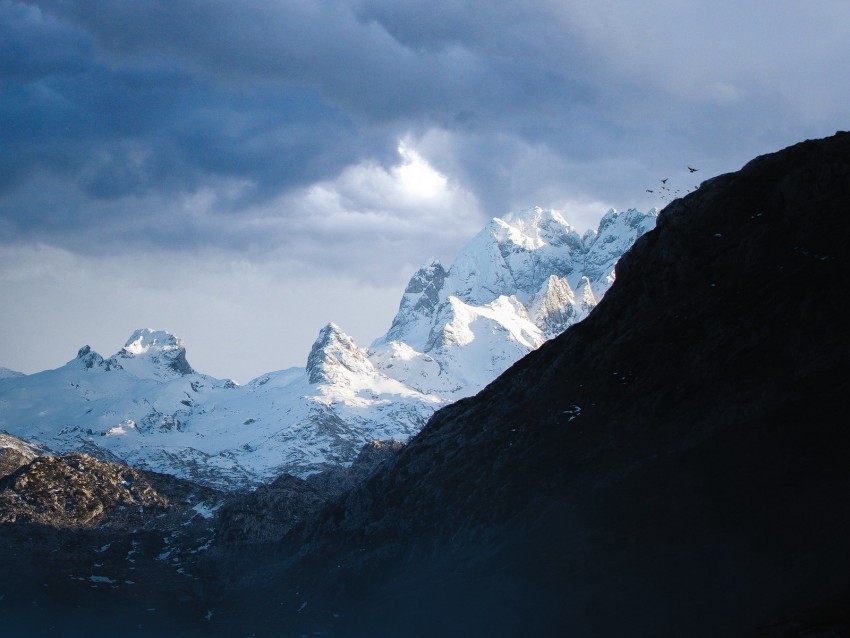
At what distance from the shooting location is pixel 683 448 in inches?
4203

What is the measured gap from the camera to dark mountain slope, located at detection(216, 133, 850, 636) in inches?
3831

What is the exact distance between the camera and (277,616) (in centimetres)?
17650

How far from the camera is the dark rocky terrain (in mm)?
97250

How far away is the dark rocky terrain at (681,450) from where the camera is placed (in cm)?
9725

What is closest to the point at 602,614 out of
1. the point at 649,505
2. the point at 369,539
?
the point at 649,505

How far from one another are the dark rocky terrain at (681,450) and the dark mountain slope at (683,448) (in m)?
0.25

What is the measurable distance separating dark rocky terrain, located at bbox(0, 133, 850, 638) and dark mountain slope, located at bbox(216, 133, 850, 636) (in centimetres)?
25

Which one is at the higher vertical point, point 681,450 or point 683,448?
point 683,448

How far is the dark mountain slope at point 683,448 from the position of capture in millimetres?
97312

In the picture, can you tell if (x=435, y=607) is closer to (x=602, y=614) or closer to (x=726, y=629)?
(x=602, y=614)

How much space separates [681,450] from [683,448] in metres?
0.35

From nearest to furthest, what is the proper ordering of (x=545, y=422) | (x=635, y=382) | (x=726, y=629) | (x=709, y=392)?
1. (x=726, y=629)
2. (x=709, y=392)
3. (x=635, y=382)
4. (x=545, y=422)

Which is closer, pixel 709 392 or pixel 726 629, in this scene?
pixel 726 629

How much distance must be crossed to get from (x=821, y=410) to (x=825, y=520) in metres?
12.0
